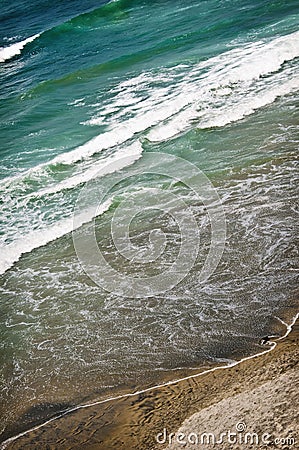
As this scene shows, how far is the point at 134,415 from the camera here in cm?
546

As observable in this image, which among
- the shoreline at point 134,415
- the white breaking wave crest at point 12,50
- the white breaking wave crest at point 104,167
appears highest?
the white breaking wave crest at point 12,50

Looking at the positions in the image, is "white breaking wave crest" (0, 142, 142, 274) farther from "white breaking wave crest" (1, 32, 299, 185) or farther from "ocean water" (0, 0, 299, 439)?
"white breaking wave crest" (1, 32, 299, 185)

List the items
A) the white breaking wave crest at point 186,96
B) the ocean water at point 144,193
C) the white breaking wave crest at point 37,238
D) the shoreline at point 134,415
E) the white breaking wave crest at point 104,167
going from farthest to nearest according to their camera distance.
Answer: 1. the white breaking wave crest at point 186,96
2. the white breaking wave crest at point 104,167
3. the white breaking wave crest at point 37,238
4. the ocean water at point 144,193
5. the shoreline at point 134,415

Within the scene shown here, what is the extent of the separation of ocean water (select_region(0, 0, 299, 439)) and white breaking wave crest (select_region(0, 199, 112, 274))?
1.5 inches

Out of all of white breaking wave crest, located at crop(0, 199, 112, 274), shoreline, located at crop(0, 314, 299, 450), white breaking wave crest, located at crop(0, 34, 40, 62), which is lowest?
shoreline, located at crop(0, 314, 299, 450)

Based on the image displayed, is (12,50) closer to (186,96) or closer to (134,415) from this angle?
(186,96)

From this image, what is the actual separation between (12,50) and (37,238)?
17737 millimetres

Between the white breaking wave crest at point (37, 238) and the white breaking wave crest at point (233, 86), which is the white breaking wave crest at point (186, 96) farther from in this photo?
the white breaking wave crest at point (37, 238)

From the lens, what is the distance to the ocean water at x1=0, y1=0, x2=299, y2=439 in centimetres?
666

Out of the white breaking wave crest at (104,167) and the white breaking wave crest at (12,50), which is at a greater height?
the white breaking wave crest at (12,50)

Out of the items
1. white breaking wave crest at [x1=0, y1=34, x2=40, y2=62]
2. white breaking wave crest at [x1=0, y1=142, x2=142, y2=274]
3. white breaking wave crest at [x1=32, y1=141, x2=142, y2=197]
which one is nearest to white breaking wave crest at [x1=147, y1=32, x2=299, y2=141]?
white breaking wave crest at [x1=32, y1=141, x2=142, y2=197]

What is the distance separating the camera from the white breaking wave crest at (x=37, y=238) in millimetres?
9680

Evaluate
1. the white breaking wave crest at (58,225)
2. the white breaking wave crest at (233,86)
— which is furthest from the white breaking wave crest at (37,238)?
the white breaking wave crest at (233,86)

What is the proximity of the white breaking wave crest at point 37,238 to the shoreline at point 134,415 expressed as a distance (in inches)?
169
